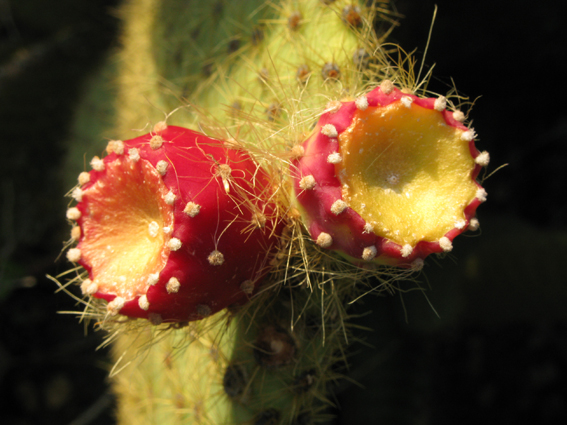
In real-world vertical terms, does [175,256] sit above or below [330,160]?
below

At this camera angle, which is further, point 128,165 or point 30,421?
point 30,421

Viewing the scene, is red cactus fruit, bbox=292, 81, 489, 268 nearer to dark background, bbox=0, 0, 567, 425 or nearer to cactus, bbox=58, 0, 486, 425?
cactus, bbox=58, 0, 486, 425

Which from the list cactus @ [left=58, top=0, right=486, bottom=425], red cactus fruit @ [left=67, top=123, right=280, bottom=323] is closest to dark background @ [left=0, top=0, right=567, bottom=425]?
cactus @ [left=58, top=0, right=486, bottom=425]

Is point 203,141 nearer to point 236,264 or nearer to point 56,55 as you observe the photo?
point 236,264

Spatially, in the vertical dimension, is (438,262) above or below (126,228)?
below

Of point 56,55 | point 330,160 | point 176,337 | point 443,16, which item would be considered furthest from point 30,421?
point 443,16

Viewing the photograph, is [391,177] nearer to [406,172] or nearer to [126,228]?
[406,172]

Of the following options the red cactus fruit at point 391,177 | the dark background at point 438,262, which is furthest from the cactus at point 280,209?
the dark background at point 438,262

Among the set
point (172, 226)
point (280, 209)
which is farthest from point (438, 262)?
point (172, 226)
